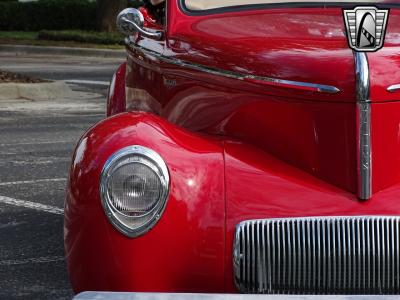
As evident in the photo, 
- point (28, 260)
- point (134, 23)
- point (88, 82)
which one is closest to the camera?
point (134, 23)

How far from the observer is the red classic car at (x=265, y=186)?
3.82 metres

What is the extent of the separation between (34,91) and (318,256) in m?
12.1

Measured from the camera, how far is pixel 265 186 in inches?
156

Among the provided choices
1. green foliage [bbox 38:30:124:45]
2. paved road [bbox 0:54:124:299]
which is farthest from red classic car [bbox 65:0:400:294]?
green foliage [bbox 38:30:124:45]

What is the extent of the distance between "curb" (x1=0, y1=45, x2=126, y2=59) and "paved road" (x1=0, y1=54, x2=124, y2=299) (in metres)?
8.91

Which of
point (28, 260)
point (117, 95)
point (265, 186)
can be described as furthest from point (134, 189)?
point (117, 95)

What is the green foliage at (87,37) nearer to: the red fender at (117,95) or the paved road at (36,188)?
the paved road at (36,188)

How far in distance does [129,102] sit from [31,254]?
1003mm

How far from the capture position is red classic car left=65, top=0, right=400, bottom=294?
12.5ft

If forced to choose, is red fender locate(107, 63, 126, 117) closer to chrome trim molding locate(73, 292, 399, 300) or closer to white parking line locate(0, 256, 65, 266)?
white parking line locate(0, 256, 65, 266)

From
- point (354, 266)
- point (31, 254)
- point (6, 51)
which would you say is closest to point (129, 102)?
point (31, 254)

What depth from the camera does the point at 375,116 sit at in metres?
4.00

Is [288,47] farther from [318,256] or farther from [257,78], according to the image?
[318,256]

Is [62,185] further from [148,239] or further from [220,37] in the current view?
[148,239]
